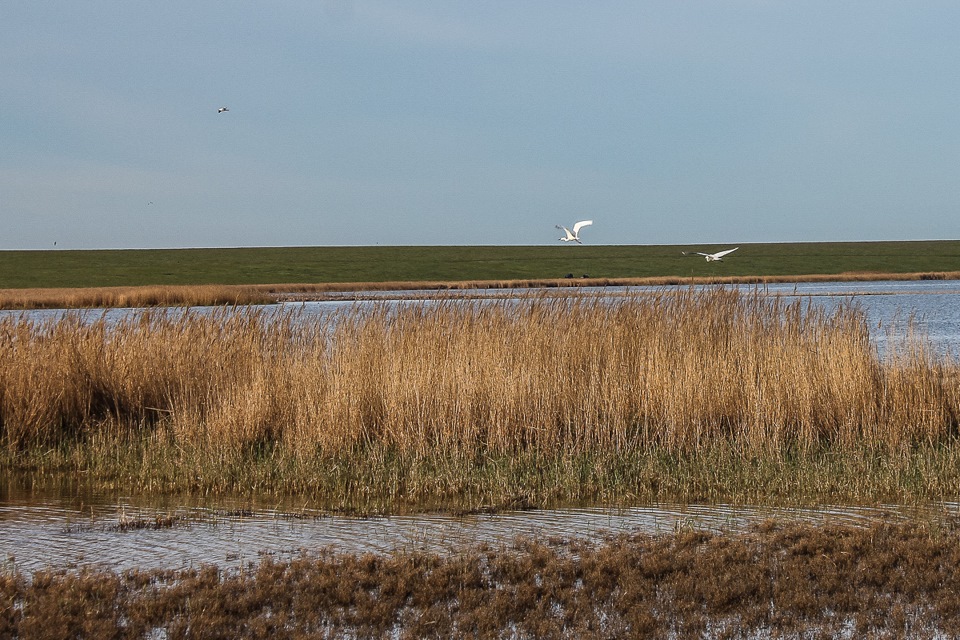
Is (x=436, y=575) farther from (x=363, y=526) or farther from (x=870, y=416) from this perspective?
(x=870, y=416)

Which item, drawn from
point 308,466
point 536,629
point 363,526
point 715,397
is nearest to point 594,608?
point 536,629

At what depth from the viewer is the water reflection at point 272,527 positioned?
6738 mm

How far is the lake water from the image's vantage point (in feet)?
22.1

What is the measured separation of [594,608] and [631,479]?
3.64 meters

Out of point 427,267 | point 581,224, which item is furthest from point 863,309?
point 427,267

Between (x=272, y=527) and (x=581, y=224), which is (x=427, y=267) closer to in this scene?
(x=581, y=224)

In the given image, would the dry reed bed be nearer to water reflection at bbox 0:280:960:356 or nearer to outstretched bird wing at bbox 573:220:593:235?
water reflection at bbox 0:280:960:356

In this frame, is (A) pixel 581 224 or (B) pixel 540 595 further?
(A) pixel 581 224

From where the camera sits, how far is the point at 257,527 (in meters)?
7.60

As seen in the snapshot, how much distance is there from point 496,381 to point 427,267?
102 meters

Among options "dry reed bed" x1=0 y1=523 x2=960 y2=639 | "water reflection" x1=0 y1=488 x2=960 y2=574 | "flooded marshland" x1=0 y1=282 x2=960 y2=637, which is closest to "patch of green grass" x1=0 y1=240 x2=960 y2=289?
"flooded marshland" x1=0 y1=282 x2=960 y2=637

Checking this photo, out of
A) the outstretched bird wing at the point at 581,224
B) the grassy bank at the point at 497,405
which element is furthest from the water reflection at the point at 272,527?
the outstretched bird wing at the point at 581,224

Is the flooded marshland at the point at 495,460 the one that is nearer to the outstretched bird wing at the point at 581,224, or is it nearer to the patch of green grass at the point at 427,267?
the outstretched bird wing at the point at 581,224

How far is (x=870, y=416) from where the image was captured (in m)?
10.5
